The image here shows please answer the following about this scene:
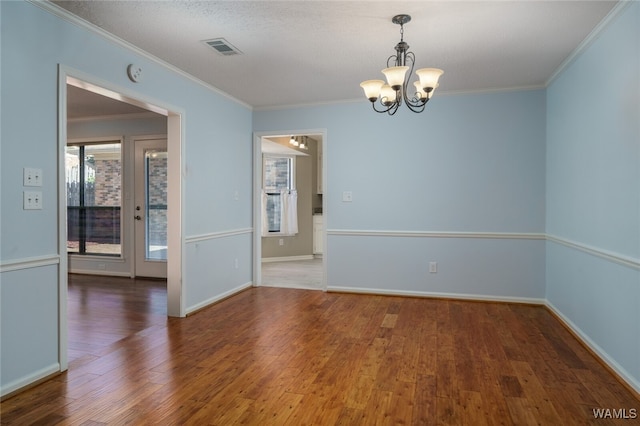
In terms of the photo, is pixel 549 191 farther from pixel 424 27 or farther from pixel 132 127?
pixel 132 127

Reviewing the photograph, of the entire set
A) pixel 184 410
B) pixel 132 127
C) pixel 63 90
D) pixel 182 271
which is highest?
pixel 132 127

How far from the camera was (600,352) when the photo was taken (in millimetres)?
2943

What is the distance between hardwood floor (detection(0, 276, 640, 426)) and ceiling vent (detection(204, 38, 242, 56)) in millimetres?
2371

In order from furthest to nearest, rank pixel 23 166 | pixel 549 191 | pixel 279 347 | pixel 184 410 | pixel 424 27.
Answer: pixel 549 191
pixel 279 347
pixel 424 27
pixel 23 166
pixel 184 410

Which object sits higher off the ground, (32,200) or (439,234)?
(32,200)

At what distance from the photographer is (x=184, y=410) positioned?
7.40 feet

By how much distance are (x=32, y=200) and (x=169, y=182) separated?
60.4 inches

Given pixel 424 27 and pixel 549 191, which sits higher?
pixel 424 27

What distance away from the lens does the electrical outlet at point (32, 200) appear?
2.47 metres

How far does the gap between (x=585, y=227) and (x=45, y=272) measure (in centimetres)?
390

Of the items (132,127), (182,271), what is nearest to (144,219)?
(132,127)

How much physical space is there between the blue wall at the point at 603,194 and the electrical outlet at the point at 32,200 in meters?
3.61

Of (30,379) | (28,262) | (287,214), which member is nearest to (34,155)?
(28,262)

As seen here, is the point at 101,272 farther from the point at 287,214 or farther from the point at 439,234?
the point at 439,234
